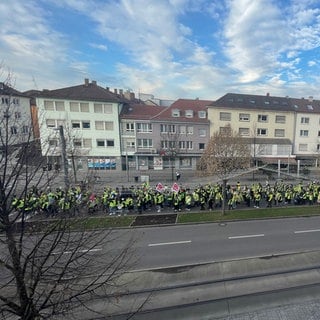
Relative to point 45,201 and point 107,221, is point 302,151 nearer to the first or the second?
point 107,221

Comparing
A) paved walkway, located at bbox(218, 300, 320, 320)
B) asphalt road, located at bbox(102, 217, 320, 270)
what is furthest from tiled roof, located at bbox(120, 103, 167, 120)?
paved walkway, located at bbox(218, 300, 320, 320)

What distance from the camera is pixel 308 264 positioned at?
974 centimetres

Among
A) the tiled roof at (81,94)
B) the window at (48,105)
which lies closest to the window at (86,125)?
the tiled roof at (81,94)

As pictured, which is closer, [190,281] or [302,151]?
[190,281]

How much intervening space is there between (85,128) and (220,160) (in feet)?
65.2

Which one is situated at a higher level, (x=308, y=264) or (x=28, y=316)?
(x=28, y=316)

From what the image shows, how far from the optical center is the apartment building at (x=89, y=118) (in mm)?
32969

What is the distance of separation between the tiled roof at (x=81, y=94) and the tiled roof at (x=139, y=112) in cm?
239

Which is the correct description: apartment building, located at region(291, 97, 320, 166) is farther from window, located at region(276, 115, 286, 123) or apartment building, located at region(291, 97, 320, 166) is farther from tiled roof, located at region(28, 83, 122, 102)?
tiled roof, located at region(28, 83, 122, 102)

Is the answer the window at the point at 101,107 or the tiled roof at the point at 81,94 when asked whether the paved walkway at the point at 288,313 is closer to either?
the tiled roof at the point at 81,94


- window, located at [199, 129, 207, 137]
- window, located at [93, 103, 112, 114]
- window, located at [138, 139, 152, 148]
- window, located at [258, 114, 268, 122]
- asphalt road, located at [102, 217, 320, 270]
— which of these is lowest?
asphalt road, located at [102, 217, 320, 270]

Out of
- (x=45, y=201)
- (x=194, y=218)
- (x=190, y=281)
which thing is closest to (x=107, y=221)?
(x=45, y=201)

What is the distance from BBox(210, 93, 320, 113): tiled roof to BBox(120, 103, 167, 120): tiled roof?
343 inches

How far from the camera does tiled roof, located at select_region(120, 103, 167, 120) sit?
34500 millimetres
